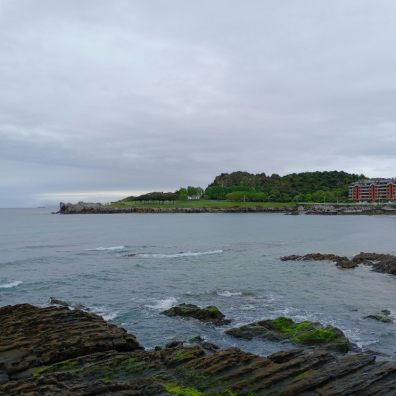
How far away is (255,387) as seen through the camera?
17.8m

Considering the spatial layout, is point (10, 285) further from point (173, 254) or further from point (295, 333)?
point (295, 333)

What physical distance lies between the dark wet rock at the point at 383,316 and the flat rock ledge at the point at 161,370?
1294cm

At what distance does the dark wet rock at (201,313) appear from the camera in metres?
31.8

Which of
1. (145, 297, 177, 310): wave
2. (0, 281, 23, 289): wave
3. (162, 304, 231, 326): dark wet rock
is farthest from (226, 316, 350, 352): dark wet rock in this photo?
(0, 281, 23, 289): wave

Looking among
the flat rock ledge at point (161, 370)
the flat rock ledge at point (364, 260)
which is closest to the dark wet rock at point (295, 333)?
the flat rock ledge at point (161, 370)

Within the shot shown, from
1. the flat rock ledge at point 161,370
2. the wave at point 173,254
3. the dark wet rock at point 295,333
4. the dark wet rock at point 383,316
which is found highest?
the flat rock ledge at point 161,370

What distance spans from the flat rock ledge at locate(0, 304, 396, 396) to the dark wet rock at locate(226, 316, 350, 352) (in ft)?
20.0

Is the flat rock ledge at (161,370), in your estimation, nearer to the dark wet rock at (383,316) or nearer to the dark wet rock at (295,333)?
the dark wet rock at (295,333)

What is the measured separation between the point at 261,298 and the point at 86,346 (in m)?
20.8

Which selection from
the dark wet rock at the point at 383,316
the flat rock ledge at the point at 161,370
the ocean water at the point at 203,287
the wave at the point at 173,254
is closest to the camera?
the flat rock ledge at the point at 161,370

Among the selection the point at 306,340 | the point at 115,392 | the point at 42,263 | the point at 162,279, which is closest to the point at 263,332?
the point at 306,340

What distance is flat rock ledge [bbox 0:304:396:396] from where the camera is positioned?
17281mm

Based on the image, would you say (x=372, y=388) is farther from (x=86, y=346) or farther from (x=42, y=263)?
(x=42, y=263)

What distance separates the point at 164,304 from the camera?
37125 millimetres
